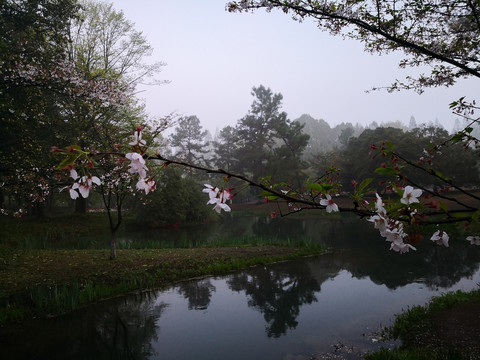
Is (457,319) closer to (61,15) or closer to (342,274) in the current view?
(342,274)

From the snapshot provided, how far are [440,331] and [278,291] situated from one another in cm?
357

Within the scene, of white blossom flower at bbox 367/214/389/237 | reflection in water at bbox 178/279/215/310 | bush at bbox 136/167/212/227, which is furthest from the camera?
bush at bbox 136/167/212/227

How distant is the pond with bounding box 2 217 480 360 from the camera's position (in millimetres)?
4820

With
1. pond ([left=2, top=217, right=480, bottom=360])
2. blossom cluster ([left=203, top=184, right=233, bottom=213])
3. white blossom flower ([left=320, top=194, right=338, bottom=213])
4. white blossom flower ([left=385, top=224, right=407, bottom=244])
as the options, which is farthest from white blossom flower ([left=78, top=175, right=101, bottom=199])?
pond ([left=2, top=217, right=480, bottom=360])

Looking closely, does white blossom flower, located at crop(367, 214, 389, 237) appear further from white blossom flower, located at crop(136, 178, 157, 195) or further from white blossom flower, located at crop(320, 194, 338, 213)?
white blossom flower, located at crop(136, 178, 157, 195)

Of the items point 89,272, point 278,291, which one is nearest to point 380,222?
point 278,291

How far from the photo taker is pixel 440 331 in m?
4.89

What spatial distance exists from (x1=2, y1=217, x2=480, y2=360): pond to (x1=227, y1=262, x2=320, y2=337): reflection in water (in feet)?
0.08

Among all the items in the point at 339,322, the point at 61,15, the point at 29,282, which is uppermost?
the point at 61,15

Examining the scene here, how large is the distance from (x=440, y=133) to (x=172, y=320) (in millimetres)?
37146

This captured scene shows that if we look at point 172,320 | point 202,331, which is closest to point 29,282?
point 172,320

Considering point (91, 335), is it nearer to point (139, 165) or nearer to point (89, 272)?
point (89, 272)

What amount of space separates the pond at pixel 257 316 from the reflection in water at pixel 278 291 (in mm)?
24

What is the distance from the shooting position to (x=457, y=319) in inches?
205
